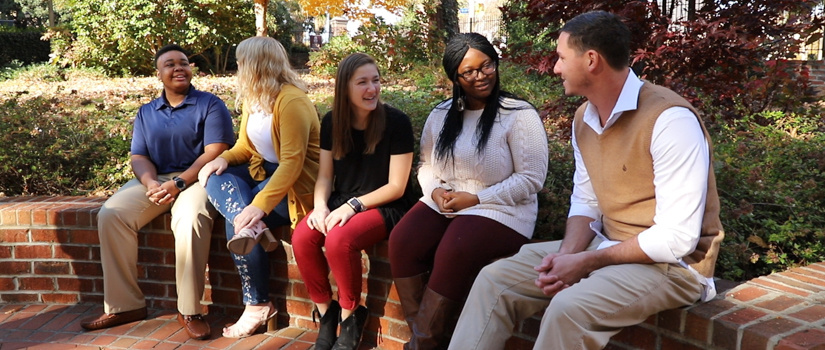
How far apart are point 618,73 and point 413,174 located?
68.5 inches

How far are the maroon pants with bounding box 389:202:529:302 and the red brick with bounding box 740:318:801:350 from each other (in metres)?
1.04

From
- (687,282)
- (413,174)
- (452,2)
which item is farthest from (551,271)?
(452,2)

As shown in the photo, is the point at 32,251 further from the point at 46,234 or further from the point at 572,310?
the point at 572,310

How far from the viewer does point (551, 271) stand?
2.47 m

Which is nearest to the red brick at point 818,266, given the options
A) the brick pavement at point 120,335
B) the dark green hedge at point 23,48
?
the brick pavement at point 120,335

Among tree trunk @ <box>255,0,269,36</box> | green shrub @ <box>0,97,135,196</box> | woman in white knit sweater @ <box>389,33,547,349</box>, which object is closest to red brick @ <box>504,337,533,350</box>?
woman in white knit sweater @ <box>389,33,547,349</box>

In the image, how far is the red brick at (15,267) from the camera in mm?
4426

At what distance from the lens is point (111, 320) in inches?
158

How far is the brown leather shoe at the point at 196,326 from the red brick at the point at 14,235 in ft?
4.13

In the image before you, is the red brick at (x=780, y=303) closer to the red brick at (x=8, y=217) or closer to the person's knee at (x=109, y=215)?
the person's knee at (x=109, y=215)

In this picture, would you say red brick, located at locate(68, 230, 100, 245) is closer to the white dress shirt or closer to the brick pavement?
the brick pavement

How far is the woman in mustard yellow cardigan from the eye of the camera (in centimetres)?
369

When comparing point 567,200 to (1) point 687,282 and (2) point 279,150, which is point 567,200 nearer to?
(1) point 687,282

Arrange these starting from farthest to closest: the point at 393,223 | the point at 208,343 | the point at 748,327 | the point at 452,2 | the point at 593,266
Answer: the point at 452,2 < the point at 208,343 < the point at 393,223 < the point at 593,266 < the point at 748,327
